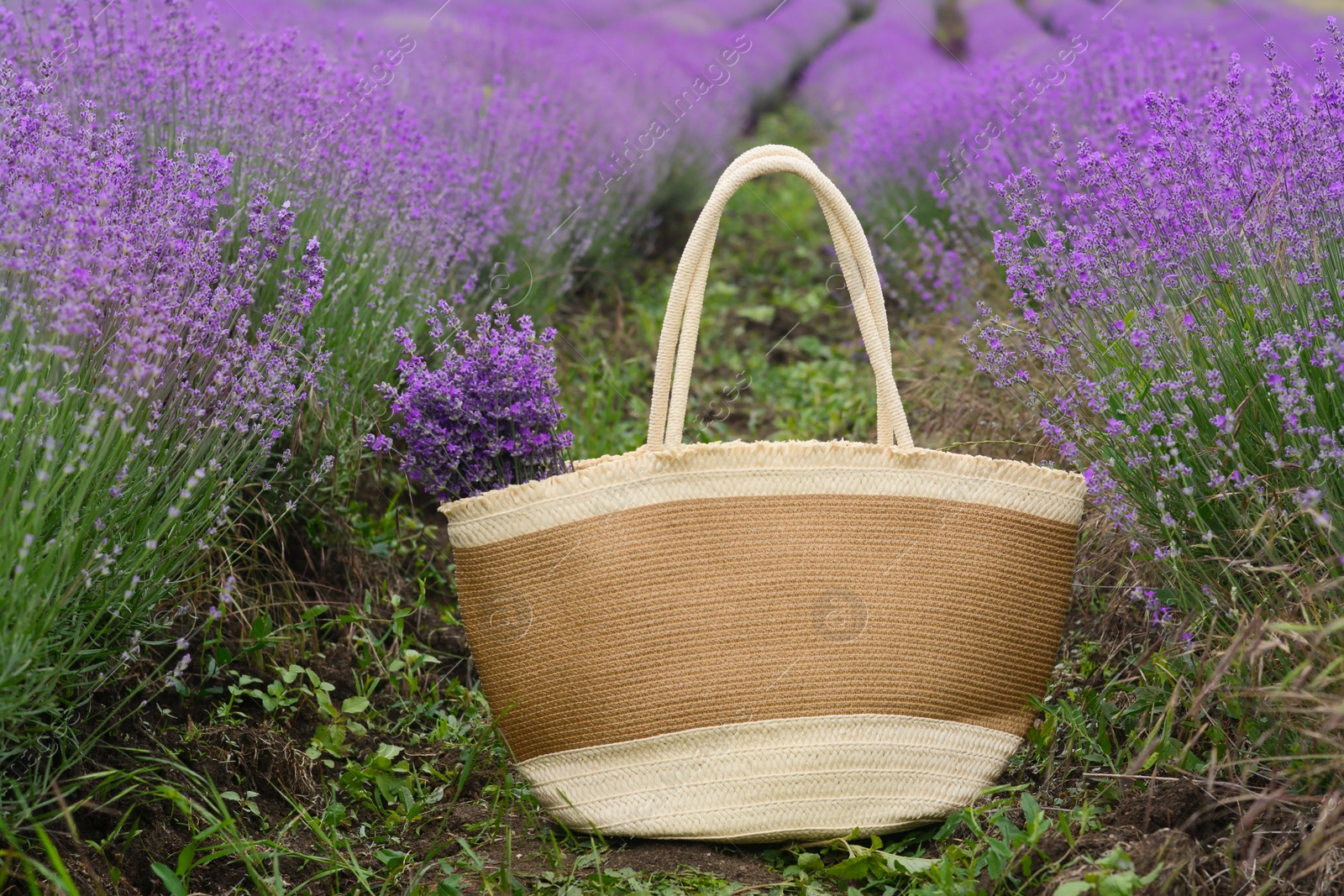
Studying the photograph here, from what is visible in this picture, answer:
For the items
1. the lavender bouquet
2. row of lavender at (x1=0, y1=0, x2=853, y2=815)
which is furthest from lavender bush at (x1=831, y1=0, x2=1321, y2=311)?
the lavender bouquet

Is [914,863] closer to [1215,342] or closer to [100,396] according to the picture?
[1215,342]

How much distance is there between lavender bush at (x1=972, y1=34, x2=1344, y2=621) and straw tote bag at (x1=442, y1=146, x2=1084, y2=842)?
201 mm

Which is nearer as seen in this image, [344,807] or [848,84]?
[344,807]

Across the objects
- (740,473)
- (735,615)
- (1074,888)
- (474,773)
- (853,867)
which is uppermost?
(740,473)

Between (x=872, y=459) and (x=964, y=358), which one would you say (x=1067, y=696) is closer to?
(x=872, y=459)

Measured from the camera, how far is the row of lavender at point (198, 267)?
133 centimetres

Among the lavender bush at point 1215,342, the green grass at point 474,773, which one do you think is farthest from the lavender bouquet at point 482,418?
the lavender bush at point 1215,342

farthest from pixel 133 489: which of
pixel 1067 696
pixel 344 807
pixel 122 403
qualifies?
pixel 1067 696

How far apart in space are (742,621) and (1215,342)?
76cm

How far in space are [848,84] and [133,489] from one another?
670 cm

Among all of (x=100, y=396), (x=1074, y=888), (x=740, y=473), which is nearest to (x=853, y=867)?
(x=1074, y=888)

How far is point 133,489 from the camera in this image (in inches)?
58.1

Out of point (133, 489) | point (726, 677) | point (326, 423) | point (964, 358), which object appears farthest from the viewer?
point (964, 358)

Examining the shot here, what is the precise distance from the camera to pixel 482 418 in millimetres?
1700
